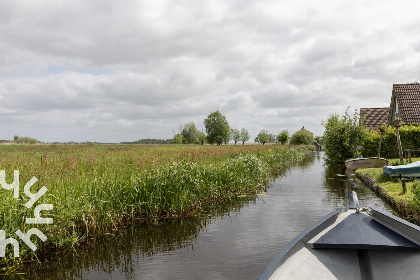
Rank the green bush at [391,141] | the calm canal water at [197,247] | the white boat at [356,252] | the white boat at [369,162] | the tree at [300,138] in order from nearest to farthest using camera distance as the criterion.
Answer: the white boat at [356,252]
the calm canal water at [197,247]
the white boat at [369,162]
the green bush at [391,141]
the tree at [300,138]

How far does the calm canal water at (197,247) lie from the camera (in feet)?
19.6

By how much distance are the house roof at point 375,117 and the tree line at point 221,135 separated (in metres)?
32.7

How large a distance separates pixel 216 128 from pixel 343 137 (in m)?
73.4

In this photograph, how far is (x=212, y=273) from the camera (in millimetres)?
5934

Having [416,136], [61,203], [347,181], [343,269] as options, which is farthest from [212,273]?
[416,136]

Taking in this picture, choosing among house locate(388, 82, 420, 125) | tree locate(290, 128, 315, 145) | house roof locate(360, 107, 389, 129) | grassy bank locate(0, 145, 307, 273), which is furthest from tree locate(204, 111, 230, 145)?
grassy bank locate(0, 145, 307, 273)

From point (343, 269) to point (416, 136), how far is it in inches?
914

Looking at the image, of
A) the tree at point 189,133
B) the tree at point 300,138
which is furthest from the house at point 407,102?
the tree at point 189,133

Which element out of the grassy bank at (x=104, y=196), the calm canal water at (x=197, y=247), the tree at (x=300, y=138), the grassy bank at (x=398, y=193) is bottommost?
the calm canal water at (x=197, y=247)

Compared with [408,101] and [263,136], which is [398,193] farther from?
[263,136]

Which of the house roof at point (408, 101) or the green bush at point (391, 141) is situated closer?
the green bush at point (391, 141)

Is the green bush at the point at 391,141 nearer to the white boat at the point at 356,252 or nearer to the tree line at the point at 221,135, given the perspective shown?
the white boat at the point at 356,252

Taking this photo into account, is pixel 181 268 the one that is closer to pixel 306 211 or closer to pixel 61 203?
pixel 61 203

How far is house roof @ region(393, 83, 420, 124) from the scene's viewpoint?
88.3 ft
